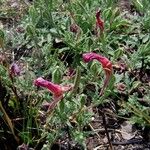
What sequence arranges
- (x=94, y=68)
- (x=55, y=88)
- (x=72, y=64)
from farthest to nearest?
1. (x=72, y=64)
2. (x=94, y=68)
3. (x=55, y=88)

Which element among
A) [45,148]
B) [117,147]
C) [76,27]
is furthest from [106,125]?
[76,27]

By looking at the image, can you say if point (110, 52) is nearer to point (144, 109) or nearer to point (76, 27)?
point (76, 27)

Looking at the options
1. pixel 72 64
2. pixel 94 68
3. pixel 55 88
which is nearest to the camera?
pixel 55 88

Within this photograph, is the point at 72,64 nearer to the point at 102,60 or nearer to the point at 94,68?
the point at 94,68

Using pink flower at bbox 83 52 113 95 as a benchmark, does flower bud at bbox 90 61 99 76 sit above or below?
below

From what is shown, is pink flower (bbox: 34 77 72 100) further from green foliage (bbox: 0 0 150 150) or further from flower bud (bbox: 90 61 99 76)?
flower bud (bbox: 90 61 99 76)

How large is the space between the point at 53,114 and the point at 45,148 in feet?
0.61

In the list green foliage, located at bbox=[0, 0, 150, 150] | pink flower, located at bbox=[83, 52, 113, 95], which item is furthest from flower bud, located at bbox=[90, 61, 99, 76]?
pink flower, located at bbox=[83, 52, 113, 95]

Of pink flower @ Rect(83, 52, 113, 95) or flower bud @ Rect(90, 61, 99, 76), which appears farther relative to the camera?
flower bud @ Rect(90, 61, 99, 76)

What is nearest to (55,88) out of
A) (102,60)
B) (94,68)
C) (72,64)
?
(102,60)

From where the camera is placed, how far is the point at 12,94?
2332 mm

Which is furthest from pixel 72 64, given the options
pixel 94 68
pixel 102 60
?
pixel 102 60

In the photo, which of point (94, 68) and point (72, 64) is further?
point (72, 64)

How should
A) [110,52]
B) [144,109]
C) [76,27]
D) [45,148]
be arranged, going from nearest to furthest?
[45,148], [144,109], [110,52], [76,27]
